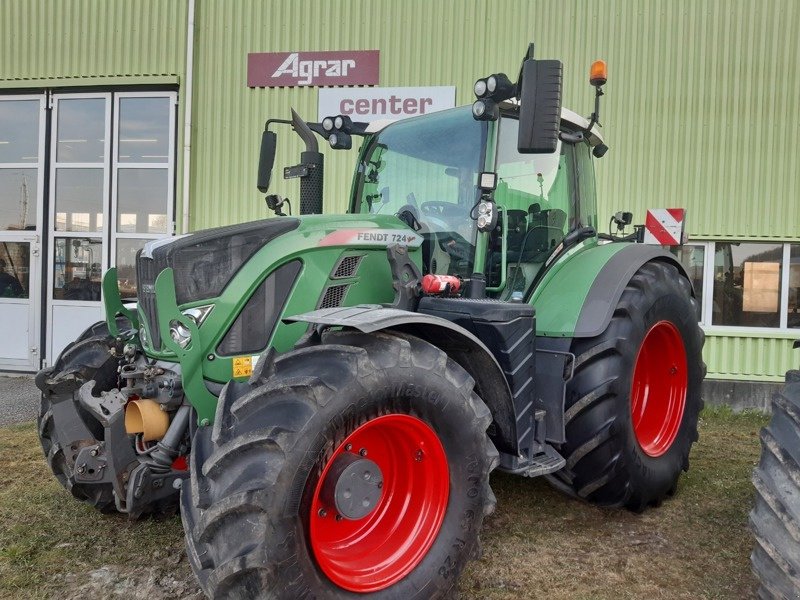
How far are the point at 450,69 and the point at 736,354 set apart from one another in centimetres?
443

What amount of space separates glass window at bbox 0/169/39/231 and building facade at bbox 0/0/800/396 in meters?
0.02

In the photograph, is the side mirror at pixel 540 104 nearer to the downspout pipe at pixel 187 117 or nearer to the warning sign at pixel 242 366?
the warning sign at pixel 242 366

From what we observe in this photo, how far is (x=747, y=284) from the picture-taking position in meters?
7.09

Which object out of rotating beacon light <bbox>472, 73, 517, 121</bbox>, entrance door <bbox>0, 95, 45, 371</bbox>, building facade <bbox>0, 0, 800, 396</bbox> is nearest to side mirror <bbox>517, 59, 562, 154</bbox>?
rotating beacon light <bbox>472, 73, 517, 121</bbox>

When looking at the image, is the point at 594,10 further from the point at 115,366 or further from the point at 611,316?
the point at 115,366

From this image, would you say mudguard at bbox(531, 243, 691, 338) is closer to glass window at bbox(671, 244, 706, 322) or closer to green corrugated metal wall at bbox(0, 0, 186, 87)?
glass window at bbox(671, 244, 706, 322)

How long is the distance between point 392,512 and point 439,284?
39.9 inches

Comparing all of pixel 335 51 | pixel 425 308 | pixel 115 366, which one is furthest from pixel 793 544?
pixel 335 51

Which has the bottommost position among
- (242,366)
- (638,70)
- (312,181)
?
(242,366)

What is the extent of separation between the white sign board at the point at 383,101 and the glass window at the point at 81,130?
2.95 meters

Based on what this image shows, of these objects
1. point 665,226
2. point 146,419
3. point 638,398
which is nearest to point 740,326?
point 665,226

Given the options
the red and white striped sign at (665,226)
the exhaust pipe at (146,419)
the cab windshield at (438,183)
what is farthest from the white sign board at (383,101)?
the exhaust pipe at (146,419)

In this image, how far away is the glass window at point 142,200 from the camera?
8.24 meters

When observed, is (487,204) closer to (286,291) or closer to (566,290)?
(566,290)
